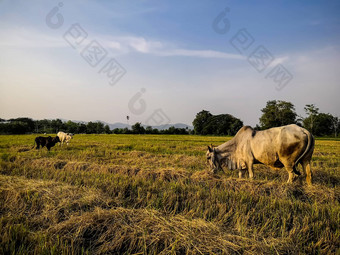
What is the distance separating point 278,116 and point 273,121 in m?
2.85

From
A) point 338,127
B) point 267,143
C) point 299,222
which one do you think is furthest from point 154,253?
point 338,127

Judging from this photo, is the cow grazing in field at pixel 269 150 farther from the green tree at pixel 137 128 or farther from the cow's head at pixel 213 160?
the green tree at pixel 137 128

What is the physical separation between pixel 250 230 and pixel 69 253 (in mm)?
2564

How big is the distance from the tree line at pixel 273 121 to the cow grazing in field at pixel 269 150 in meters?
57.0

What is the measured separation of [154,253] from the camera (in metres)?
2.42

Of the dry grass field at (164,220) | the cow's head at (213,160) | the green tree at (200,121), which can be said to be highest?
the green tree at (200,121)

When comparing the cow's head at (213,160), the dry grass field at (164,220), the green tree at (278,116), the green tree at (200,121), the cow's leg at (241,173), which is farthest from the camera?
the green tree at (200,121)

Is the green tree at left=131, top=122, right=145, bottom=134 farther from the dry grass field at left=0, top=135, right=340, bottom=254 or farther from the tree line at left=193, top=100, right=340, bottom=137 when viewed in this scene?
the dry grass field at left=0, top=135, right=340, bottom=254

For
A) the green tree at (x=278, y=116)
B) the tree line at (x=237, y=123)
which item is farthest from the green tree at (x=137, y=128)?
the green tree at (x=278, y=116)

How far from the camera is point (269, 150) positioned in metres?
5.86

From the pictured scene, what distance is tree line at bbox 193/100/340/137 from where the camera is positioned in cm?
5919

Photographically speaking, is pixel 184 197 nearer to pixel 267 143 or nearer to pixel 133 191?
pixel 133 191

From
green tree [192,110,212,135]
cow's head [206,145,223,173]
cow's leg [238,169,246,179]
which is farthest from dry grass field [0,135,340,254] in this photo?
green tree [192,110,212,135]

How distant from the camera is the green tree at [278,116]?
58.6m
